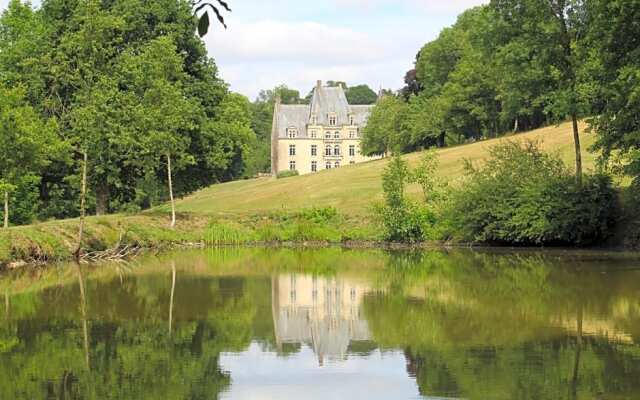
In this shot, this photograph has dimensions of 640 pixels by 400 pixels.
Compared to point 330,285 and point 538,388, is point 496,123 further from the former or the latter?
point 538,388

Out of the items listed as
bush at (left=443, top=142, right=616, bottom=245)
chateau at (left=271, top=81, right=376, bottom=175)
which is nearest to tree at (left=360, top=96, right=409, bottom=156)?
chateau at (left=271, top=81, right=376, bottom=175)

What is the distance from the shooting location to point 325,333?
763 inches

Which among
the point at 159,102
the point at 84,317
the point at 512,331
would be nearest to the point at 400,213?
the point at 159,102

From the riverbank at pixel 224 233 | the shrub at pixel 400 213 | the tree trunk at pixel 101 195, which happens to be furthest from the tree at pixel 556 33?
the tree trunk at pixel 101 195

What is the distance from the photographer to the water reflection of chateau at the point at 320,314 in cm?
1830

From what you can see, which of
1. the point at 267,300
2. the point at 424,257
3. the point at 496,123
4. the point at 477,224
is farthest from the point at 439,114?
Answer: the point at 267,300

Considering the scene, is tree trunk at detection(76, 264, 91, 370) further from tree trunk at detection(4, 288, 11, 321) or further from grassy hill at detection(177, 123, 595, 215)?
grassy hill at detection(177, 123, 595, 215)

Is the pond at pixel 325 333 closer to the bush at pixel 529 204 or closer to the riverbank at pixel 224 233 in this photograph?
the riverbank at pixel 224 233

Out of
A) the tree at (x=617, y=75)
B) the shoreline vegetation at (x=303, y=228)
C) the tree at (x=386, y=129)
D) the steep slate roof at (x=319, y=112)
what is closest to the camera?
the tree at (x=617, y=75)

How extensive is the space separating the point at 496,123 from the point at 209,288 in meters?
63.8

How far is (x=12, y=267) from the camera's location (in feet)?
117

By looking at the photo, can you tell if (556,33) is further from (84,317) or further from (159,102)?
(84,317)

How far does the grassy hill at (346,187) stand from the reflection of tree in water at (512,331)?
27.0 metres

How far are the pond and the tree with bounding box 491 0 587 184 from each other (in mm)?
12368
